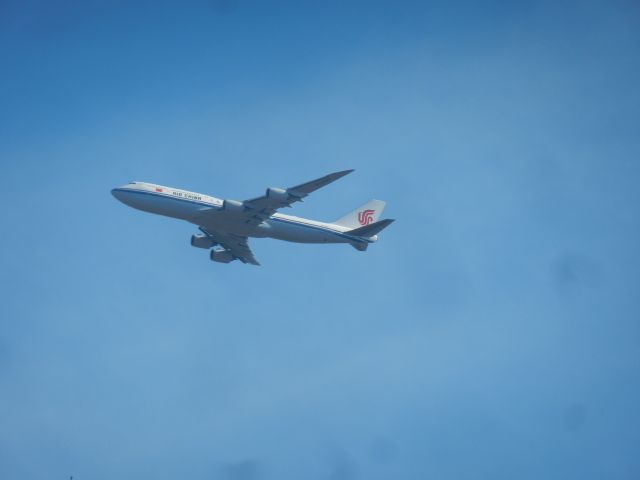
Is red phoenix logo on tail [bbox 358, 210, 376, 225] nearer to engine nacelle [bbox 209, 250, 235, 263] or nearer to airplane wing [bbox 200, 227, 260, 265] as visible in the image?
airplane wing [bbox 200, 227, 260, 265]

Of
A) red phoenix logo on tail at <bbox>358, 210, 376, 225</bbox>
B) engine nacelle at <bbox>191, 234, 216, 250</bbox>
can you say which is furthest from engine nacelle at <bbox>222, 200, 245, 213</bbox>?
red phoenix logo on tail at <bbox>358, 210, 376, 225</bbox>

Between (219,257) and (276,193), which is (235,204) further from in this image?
(219,257)

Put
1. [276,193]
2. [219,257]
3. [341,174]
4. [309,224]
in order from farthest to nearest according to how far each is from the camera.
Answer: [219,257]
[309,224]
[276,193]
[341,174]

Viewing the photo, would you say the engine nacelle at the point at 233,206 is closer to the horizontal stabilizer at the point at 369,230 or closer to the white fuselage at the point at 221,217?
the white fuselage at the point at 221,217

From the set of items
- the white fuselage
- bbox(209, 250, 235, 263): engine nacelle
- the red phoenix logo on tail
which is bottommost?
the white fuselage

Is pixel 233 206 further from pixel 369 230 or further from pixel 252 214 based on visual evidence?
pixel 369 230

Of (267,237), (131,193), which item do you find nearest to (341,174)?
(267,237)

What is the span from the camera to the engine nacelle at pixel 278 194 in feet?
237

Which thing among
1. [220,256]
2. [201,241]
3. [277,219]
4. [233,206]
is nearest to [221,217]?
[233,206]

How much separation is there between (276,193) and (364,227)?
30.9 feet

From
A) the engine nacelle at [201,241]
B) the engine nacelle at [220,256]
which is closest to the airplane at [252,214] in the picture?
the engine nacelle at [201,241]

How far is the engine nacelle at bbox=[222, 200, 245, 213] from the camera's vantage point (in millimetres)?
74025

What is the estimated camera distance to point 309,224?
3027 inches

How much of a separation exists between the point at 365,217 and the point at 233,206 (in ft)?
50.2
